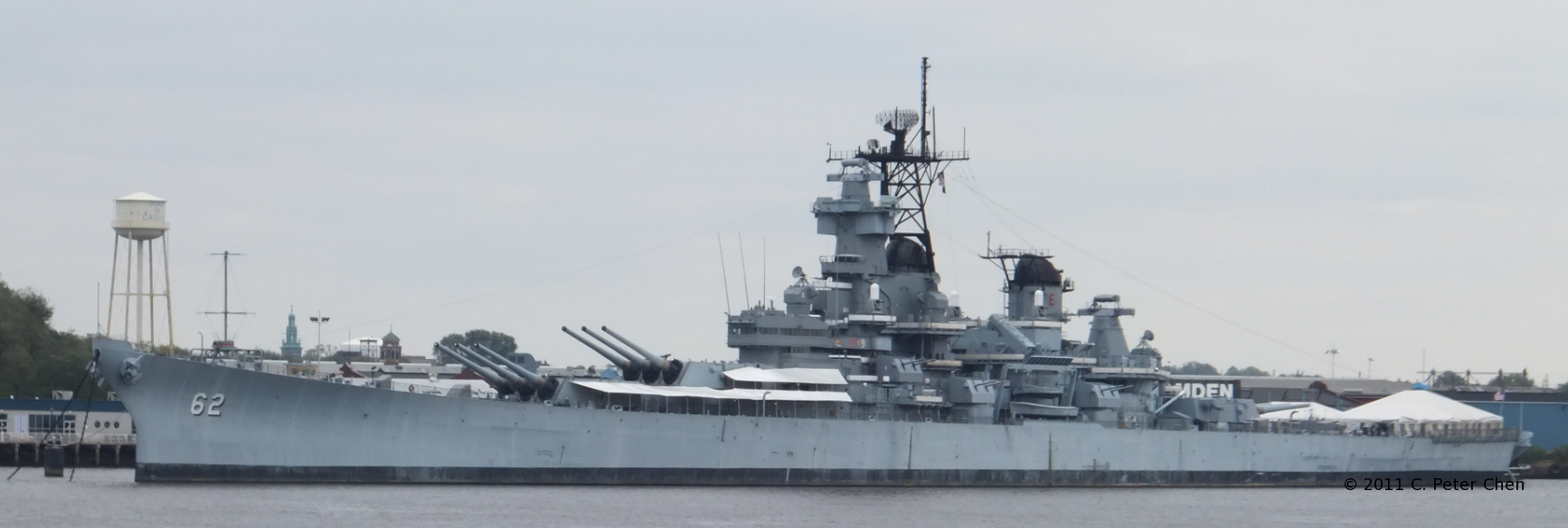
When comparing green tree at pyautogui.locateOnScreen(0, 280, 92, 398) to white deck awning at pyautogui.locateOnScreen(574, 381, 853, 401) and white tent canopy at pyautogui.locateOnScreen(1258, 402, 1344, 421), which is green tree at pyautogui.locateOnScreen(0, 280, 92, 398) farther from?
white tent canopy at pyautogui.locateOnScreen(1258, 402, 1344, 421)

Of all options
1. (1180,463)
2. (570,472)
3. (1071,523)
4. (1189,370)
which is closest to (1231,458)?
(1180,463)

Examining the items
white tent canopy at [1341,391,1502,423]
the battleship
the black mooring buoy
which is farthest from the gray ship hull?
white tent canopy at [1341,391,1502,423]

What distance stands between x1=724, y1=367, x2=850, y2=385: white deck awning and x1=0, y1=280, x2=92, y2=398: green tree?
29.7 m

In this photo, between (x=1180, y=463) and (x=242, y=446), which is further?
(x=1180, y=463)

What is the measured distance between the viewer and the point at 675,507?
3903 cm

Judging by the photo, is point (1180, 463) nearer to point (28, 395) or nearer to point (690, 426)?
point (690, 426)

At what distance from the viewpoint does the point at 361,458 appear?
42.1 meters

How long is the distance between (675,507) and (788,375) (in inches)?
299

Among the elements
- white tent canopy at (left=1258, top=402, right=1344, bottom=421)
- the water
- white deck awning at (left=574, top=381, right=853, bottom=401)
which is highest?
white deck awning at (left=574, top=381, right=853, bottom=401)

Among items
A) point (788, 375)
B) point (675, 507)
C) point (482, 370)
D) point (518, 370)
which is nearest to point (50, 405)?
point (482, 370)

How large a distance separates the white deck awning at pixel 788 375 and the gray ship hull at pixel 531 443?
3.05 ft

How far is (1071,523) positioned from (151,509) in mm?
17908

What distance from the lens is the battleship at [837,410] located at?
137 ft

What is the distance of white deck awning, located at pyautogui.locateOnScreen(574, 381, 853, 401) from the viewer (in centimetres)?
4400
